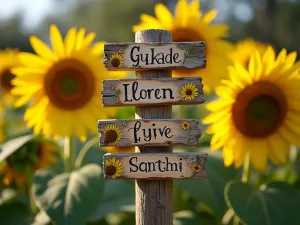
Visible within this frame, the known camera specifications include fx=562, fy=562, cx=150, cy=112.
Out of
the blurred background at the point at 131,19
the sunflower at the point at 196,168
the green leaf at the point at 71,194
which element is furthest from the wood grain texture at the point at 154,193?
the blurred background at the point at 131,19

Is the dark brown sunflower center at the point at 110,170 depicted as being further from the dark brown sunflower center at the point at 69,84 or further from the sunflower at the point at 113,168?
the dark brown sunflower center at the point at 69,84

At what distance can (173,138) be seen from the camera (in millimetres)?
1730

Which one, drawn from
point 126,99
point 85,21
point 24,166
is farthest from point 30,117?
point 85,21

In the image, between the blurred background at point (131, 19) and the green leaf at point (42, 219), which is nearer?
the green leaf at point (42, 219)

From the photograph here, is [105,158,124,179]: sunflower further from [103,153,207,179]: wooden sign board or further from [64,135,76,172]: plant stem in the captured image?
[64,135,76,172]: plant stem

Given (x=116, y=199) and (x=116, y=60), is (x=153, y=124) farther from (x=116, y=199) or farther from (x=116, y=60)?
(x=116, y=199)

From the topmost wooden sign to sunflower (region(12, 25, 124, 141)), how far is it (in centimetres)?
66

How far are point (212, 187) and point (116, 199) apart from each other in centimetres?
44

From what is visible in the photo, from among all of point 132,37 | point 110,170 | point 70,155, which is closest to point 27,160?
point 70,155

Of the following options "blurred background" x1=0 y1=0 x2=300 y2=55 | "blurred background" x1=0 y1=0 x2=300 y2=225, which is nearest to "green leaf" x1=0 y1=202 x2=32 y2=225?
"blurred background" x1=0 y1=0 x2=300 y2=225

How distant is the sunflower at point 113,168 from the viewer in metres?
Result: 1.74

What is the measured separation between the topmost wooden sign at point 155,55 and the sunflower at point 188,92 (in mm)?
62

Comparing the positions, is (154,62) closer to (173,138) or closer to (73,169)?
(173,138)

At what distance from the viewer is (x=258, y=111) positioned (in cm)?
224
